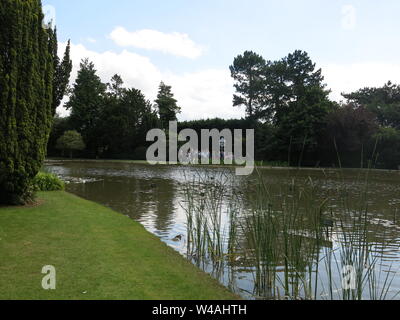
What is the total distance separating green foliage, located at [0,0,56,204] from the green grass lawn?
836 mm

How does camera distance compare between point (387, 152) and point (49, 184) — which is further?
point (387, 152)

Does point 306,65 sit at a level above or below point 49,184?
above

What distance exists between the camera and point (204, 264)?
4215 millimetres

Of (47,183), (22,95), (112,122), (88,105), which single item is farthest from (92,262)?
(88,105)

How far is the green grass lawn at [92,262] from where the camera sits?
9.60 feet

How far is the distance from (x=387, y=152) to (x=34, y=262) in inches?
1072

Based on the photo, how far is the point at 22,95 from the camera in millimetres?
6223

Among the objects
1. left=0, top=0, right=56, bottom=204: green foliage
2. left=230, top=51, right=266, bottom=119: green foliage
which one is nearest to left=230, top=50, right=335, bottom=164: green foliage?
left=230, top=51, right=266, bottom=119: green foliage

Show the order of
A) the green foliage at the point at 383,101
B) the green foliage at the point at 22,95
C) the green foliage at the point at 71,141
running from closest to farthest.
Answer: the green foliage at the point at 22,95 → the green foliage at the point at 383,101 → the green foliage at the point at 71,141

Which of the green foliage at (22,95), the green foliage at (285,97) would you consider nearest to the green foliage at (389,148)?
the green foliage at (285,97)

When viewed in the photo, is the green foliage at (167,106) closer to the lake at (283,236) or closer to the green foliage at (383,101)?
the green foliage at (383,101)

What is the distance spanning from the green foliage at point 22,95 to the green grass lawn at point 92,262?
836mm
